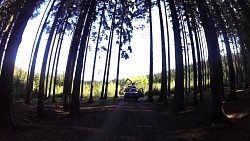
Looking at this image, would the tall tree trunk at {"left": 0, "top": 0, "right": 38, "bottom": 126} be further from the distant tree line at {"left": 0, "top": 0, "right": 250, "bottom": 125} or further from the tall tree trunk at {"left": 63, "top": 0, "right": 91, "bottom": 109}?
the tall tree trunk at {"left": 63, "top": 0, "right": 91, "bottom": 109}

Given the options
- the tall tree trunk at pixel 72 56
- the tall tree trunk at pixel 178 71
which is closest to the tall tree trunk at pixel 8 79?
the tall tree trunk at pixel 72 56

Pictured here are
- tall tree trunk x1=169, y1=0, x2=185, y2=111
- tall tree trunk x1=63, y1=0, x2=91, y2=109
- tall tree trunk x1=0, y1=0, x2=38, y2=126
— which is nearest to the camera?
tall tree trunk x1=0, y1=0, x2=38, y2=126

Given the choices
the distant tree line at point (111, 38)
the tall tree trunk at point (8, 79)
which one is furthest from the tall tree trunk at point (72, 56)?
the tall tree trunk at point (8, 79)

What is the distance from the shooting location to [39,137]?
11.0 metres

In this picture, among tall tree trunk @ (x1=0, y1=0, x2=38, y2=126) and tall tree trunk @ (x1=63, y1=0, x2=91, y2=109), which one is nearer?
tall tree trunk @ (x1=0, y1=0, x2=38, y2=126)

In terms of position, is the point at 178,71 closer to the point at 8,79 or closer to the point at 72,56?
the point at 72,56

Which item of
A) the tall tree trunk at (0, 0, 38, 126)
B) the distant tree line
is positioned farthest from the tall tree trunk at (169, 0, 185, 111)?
the tall tree trunk at (0, 0, 38, 126)

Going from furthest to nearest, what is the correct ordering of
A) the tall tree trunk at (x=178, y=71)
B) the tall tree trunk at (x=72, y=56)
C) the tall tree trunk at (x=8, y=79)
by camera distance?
the tall tree trunk at (x=72, y=56) < the tall tree trunk at (x=178, y=71) < the tall tree trunk at (x=8, y=79)

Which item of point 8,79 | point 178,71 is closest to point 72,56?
point 178,71

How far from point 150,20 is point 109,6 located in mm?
12064

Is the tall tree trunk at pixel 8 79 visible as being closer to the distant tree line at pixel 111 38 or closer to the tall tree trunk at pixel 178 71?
the distant tree line at pixel 111 38

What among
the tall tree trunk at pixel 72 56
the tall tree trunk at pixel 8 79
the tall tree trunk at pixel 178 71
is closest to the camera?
the tall tree trunk at pixel 8 79

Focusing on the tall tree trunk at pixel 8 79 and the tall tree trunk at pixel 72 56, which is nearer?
the tall tree trunk at pixel 8 79

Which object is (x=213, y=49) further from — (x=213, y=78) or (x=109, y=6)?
(x=109, y=6)
